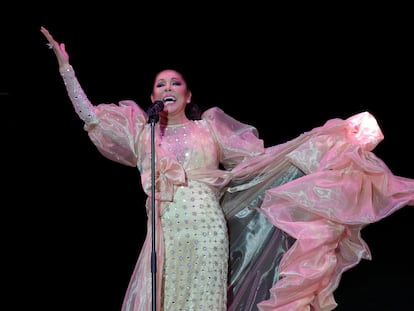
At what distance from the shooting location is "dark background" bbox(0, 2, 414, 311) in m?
3.29

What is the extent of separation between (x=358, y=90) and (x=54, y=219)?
1.68 m

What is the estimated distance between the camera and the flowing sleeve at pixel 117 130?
298 centimetres

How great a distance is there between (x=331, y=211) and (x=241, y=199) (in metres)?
0.54

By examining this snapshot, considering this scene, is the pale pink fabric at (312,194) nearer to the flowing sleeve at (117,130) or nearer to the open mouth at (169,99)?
the flowing sleeve at (117,130)

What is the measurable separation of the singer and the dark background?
36 centimetres

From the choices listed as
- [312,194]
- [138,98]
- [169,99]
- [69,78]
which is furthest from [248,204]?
[69,78]

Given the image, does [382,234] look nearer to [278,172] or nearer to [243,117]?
[278,172]

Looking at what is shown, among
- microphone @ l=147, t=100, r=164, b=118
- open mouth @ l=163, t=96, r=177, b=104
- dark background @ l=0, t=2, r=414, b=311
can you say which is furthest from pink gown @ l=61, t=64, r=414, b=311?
dark background @ l=0, t=2, r=414, b=311

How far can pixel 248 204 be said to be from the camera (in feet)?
10.2

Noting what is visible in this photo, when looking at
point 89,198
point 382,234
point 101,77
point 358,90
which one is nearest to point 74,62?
point 101,77

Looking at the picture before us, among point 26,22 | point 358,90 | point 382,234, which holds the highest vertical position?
point 26,22

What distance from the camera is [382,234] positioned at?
3.34 metres

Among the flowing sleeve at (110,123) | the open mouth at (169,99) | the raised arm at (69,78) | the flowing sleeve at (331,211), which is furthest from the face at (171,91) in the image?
the flowing sleeve at (331,211)

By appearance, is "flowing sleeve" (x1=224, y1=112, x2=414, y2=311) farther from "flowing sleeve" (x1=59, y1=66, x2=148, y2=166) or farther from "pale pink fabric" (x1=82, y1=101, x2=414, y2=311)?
"flowing sleeve" (x1=59, y1=66, x2=148, y2=166)
